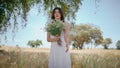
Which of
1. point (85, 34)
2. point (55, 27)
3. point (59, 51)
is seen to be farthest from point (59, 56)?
point (85, 34)

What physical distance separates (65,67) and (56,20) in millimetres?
836

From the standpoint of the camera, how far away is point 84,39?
48.9 meters

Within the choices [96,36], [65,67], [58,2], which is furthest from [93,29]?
[65,67]

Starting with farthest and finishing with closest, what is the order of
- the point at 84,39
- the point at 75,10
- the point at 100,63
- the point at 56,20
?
the point at 84,39
the point at 75,10
the point at 100,63
the point at 56,20

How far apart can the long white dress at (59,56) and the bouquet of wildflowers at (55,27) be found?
122 mm

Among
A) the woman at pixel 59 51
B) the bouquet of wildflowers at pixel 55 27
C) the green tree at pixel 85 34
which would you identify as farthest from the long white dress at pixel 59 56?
the green tree at pixel 85 34

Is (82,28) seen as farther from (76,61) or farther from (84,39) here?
(76,61)

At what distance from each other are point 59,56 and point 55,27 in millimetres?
544

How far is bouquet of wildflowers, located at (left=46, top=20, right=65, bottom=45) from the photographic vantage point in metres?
4.67

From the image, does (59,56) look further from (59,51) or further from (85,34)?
(85,34)

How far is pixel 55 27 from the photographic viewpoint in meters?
4.66

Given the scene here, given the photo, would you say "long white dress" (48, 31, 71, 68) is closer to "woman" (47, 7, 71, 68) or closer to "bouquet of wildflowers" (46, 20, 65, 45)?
"woman" (47, 7, 71, 68)

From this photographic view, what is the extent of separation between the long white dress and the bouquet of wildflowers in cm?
12

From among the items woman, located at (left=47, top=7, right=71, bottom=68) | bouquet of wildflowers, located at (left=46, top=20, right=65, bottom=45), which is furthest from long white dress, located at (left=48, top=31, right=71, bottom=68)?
bouquet of wildflowers, located at (left=46, top=20, right=65, bottom=45)
